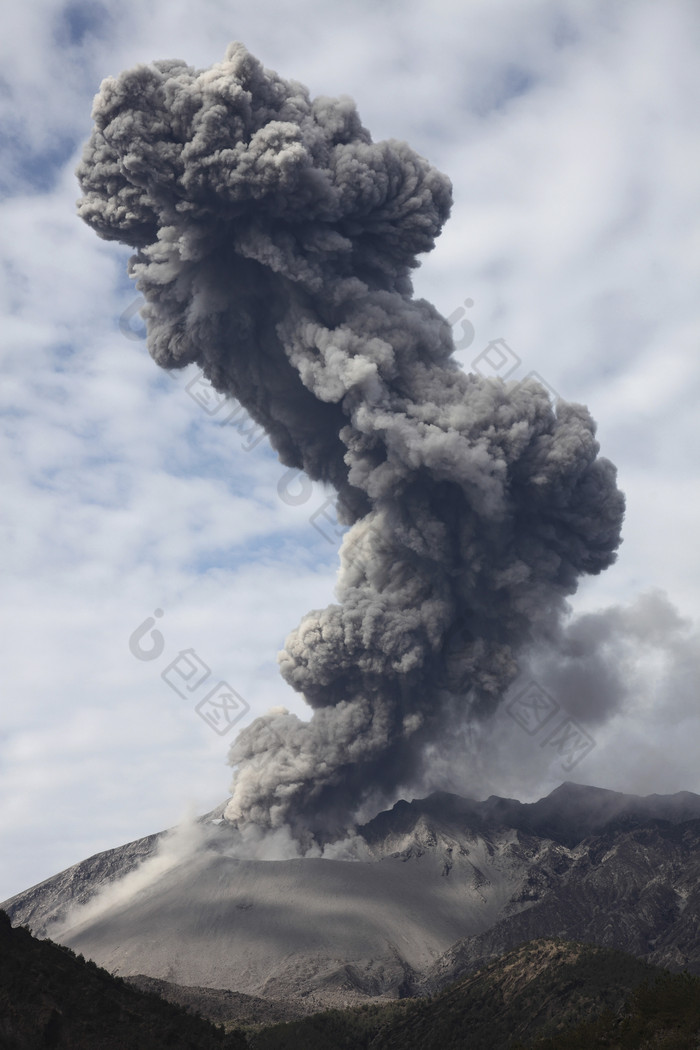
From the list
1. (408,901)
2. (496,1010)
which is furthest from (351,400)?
(496,1010)

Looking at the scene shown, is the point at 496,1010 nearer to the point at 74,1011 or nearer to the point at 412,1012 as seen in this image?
the point at 412,1012

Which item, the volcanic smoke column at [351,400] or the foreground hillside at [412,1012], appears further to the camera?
the volcanic smoke column at [351,400]

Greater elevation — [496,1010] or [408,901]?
[408,901]

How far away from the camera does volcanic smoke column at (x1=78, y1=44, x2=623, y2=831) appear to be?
200ft

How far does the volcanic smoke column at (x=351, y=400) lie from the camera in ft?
200

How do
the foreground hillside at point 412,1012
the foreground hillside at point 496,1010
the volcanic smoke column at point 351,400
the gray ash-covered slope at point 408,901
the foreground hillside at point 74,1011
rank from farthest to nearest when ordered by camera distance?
the gray ash-covered slope at point 408,901
the volcanic smoke column at point 351,400
the foreground hillside at point 496,1010
the foreground hillside at point 412,1012
the foreground hillside at point 74,1011

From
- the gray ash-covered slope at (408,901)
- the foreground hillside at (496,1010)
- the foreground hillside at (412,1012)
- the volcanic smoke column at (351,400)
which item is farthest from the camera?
the gray ash-covered slope at (408,901)

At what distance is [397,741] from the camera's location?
6762cm

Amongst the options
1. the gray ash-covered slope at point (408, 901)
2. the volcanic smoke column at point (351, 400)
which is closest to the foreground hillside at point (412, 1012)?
the gray ash-covered slope at point (408, 901)

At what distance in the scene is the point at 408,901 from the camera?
69.1 meters

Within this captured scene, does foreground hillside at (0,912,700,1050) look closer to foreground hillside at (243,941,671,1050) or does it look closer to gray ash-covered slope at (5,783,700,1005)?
foreground hillside at (243,941,671,1050)

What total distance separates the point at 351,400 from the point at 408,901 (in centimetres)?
3484

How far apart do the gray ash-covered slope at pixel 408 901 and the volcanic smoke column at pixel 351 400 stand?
647 cm

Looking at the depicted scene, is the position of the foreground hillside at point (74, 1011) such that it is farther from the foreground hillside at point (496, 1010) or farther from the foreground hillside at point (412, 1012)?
the foreground hillside at point (496, 1010)
